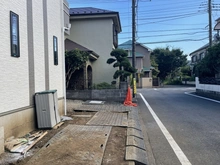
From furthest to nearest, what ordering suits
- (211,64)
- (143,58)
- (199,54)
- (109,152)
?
(199,54) < (143,58) < (211,64) < (109,152)

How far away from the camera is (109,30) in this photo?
18297mm

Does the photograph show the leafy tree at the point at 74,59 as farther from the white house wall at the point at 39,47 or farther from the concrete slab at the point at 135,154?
the concrete slab at the point at 135,154

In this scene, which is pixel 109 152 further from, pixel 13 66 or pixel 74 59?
pixel 74 59

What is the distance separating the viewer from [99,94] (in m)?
14.6

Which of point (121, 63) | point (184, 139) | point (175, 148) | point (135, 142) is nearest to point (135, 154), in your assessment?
point (135, 142)

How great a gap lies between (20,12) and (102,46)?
1262 centimetres

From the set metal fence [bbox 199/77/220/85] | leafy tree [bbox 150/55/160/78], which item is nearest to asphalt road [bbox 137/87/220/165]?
metal fence [bbox 199/77/220/85]

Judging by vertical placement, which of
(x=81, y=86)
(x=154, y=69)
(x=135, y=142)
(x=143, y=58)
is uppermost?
(x=143, y=58)

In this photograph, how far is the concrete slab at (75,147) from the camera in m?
4.10

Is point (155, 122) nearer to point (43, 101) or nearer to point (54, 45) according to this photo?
point (43, 101)

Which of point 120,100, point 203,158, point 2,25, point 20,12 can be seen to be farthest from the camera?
point 120,100

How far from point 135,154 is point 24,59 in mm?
3909

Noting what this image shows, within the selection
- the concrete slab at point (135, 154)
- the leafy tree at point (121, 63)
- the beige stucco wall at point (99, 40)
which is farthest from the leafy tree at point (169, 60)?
the concrete slab at point (135, 154)

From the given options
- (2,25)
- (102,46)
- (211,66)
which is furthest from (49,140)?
(211,66)
